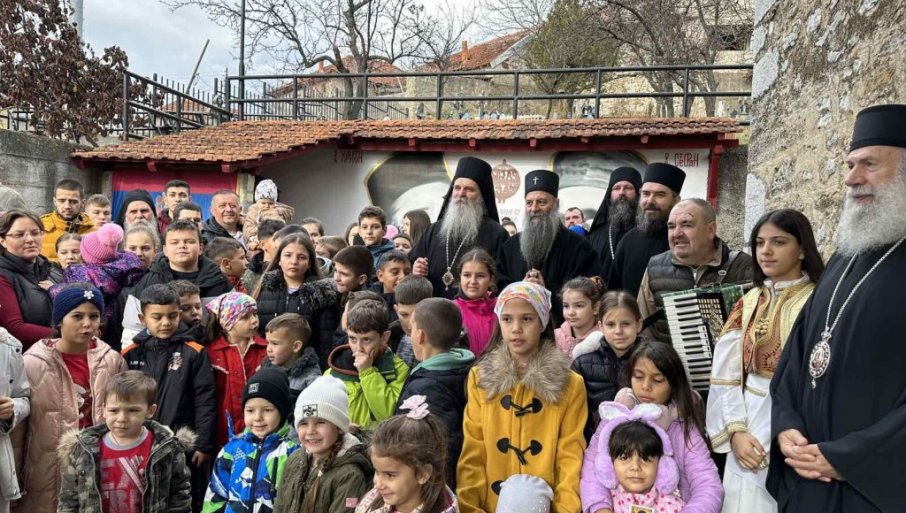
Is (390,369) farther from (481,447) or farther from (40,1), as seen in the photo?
(40,1)

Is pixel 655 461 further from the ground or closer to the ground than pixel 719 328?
closer to the ground

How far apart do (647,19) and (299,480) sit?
19.4 metres

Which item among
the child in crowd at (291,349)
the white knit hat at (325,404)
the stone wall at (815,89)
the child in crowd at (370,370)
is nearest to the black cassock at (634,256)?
the stone wall at (815,89)

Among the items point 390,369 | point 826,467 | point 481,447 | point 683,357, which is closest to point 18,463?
point 390,369

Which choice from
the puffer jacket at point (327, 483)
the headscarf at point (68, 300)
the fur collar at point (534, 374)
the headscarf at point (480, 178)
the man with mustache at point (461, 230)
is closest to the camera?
the puffer jacket at point (327, 483)

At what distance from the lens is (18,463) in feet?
12.2

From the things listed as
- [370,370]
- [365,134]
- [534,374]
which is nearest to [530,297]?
[534,374]

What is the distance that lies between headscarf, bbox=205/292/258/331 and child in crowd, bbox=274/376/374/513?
1.29 meters

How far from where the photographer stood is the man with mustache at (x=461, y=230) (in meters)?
5.24

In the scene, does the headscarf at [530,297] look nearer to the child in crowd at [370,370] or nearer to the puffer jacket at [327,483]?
the child in crowd at [370,370]

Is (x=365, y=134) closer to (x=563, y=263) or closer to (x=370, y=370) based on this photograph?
(x=563, y=263)

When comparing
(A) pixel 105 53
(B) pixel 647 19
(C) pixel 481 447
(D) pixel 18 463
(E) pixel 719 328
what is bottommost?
(D) pixel 18 463

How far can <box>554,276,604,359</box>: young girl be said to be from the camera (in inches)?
161

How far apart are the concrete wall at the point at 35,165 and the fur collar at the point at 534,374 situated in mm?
9967
